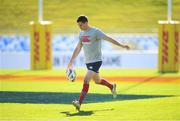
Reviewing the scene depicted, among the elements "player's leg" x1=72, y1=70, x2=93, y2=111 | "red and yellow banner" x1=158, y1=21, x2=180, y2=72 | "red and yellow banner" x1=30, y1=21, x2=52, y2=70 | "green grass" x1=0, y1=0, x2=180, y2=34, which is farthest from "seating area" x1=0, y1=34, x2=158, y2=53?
"player's leg" x1=72, y1=70, x2=93, y2=111

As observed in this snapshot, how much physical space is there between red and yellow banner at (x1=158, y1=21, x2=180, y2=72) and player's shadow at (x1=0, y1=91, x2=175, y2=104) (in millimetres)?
8459

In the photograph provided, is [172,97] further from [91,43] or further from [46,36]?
[46,36]

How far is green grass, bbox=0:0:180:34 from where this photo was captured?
1373 inches

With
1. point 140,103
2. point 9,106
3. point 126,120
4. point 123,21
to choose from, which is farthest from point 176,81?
point 123,21

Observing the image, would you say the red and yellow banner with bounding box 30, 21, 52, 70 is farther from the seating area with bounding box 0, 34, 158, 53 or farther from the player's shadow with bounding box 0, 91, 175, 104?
the player's shadow with bounding box 0, 91, 175, 104

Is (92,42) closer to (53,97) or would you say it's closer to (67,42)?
(53,97)

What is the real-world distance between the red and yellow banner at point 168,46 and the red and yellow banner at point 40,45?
13.5 feet

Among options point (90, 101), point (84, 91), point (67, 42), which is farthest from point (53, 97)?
point (67, 42)

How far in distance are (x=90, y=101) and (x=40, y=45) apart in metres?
11.2

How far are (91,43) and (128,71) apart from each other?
11.7 m

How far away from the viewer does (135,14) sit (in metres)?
36.1

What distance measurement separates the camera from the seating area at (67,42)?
1139 inches

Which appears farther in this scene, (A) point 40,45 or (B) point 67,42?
(B) point 67,42

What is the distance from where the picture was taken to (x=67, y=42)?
96.3 feet
